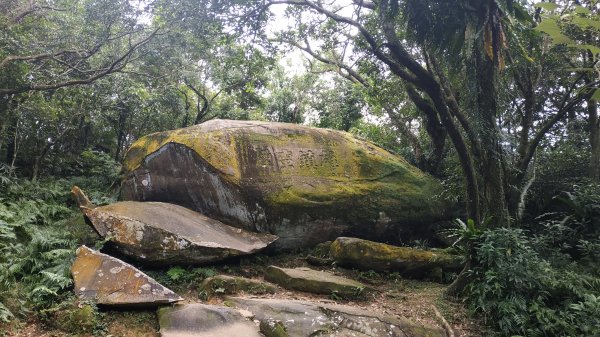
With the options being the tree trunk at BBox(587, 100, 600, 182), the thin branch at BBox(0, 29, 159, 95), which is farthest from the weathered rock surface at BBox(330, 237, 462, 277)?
the thin branch at BBox(0, 29, 159, 95)

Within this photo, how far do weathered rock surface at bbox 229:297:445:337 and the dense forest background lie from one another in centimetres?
147

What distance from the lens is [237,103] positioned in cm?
2023

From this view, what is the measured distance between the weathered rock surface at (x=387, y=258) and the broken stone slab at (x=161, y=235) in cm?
190

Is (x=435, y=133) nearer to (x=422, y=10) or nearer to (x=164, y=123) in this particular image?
(x=422, y=10)

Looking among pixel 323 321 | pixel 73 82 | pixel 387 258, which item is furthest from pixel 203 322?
pixel 73 82

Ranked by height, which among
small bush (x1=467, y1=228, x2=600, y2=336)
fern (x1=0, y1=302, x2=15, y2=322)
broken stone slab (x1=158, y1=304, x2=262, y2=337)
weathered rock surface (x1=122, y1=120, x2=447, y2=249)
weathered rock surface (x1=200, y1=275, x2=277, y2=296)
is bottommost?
broken stone slab (x1=158, y1=304, x2=262, y2=337)

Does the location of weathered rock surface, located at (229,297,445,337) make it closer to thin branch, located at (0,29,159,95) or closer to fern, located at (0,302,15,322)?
fern, located at (0,302,15,322)

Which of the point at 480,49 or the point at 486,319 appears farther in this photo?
the point at 480,49

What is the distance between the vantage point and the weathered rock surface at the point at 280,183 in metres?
9.85

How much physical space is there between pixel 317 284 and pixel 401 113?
31.6 ft

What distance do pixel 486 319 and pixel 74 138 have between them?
53.2 feet

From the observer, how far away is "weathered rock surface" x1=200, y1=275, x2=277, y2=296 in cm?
743

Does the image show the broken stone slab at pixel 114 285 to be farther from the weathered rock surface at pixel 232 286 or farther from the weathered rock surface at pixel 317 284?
the weathered rock surface at pixel 317 284

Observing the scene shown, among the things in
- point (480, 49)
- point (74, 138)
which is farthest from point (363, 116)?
point (74, 138)
